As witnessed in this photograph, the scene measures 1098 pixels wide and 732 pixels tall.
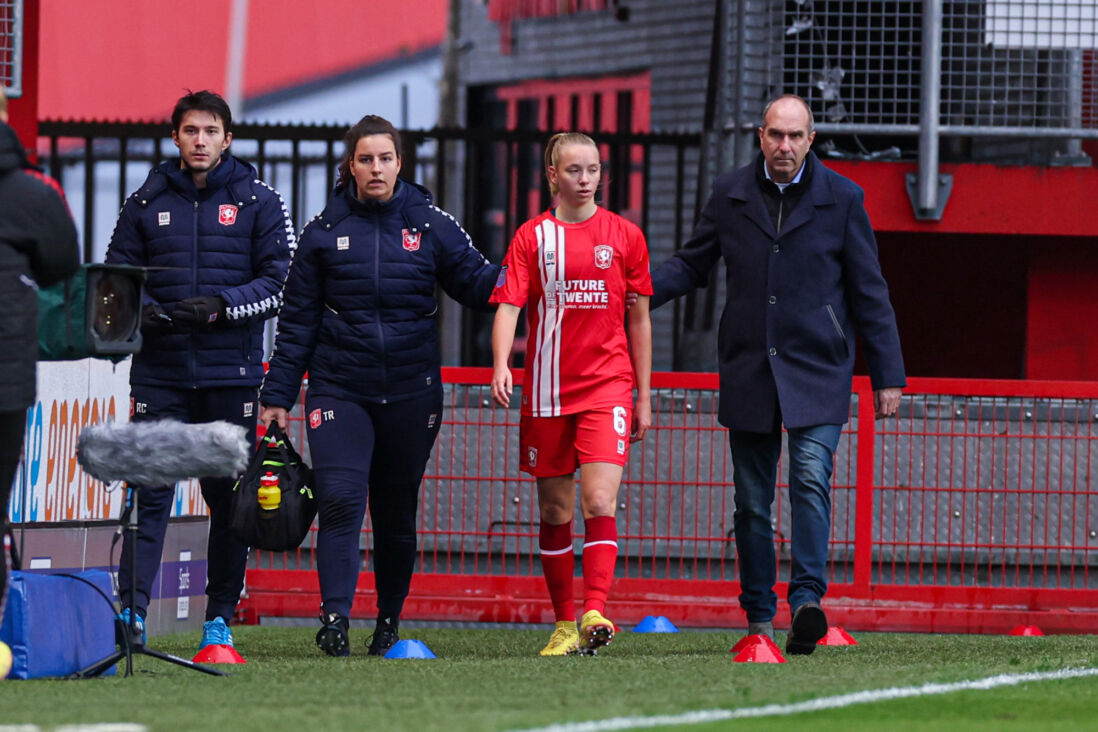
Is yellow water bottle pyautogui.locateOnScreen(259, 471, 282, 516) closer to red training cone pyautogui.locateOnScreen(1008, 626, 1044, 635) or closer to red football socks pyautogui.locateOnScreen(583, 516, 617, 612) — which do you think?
red football socks pyautogui.locateOnScreen(583, 516, 617, 612)

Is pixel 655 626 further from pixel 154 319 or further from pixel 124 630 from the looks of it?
pixel 124 630

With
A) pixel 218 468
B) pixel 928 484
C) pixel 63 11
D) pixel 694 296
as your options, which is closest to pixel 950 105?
pixel 694 296

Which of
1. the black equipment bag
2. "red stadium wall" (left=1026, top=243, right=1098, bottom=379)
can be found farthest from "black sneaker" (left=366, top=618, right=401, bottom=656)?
"red stadium wall" (left=1026, top=243, right=1098, bottom=379)

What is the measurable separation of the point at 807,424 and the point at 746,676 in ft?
4.52

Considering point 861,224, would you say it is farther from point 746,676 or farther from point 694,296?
point 694,296

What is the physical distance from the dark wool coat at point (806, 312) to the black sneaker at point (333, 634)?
5.80ft

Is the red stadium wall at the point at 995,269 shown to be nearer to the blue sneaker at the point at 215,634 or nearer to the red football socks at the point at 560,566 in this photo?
the red football socks at the point at 560,566

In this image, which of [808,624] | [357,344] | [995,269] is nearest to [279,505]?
[357,344]

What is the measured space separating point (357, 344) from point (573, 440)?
95 centimetres

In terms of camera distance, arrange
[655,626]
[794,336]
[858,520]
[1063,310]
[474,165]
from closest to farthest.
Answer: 1. [794,336]
2. [655,626]
3. [858,520]
4. [1063,310]
5. [474,165]

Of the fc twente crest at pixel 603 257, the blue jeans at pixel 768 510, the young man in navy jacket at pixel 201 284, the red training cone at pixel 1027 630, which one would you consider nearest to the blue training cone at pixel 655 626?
the red training cone at pixel 1027 630

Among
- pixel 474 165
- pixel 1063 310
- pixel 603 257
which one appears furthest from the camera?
pixel 474 165

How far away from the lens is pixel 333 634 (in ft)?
27.5

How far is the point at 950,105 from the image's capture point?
48.4 ft
